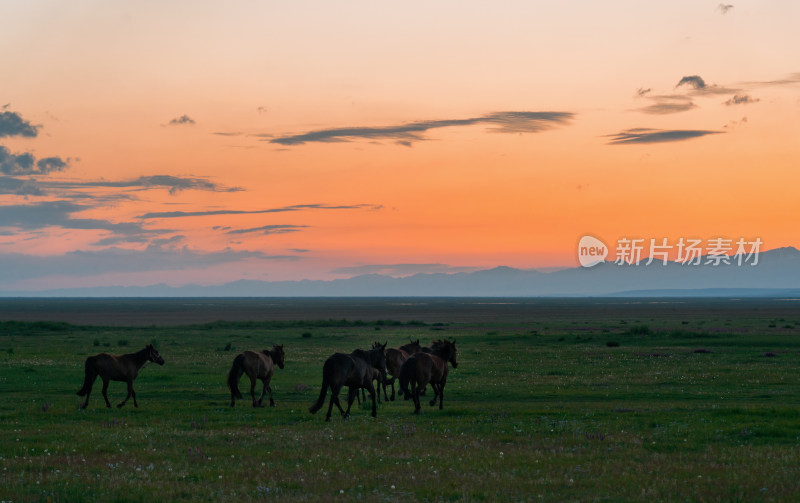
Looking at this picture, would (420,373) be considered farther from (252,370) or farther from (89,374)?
(89,374)

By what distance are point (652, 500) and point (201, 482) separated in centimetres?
827

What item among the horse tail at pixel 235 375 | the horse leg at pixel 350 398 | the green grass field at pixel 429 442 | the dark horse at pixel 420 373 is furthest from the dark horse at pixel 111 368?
the dark horse at pixel 420 373

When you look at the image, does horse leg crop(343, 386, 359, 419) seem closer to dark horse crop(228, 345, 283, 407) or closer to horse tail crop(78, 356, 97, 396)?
dark horse crop(228, 345, 283, 407)

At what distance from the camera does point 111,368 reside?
26.7 meters

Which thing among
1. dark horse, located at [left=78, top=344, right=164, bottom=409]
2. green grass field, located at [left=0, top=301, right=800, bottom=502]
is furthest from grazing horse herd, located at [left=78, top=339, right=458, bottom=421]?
green grass field, located at [left=0, top=301, right=800, bottom=502]

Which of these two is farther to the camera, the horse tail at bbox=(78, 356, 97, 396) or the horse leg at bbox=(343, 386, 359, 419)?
the horse tail at bbox=(78, 356, 97, 396)

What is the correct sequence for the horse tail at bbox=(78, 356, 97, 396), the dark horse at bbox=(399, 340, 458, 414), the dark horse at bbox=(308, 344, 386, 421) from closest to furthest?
the dark horse at bbox=(308, 344, 386, 421) → the dark horse at bbox=(399, 340, 458, 414) → the horse tail at bbox=(78, 356, 97, 396)

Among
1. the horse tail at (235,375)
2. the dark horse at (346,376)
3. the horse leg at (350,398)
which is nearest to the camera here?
the dark horse at (346,376)

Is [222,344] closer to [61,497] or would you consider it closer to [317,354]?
[317,354]

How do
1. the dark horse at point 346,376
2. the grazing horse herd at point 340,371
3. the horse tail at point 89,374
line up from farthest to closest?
1. the horse tail at point 89,374
2. the grazing horse herd at point 340,371
3. the dark horse at point 346,376

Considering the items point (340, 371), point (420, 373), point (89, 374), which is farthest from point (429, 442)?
point (89, 374)

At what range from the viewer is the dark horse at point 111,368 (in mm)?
26188

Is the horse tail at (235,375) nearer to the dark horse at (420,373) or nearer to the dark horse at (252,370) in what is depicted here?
the dark horse at (252,370)

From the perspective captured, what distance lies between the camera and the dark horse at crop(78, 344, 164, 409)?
26.2 metres
